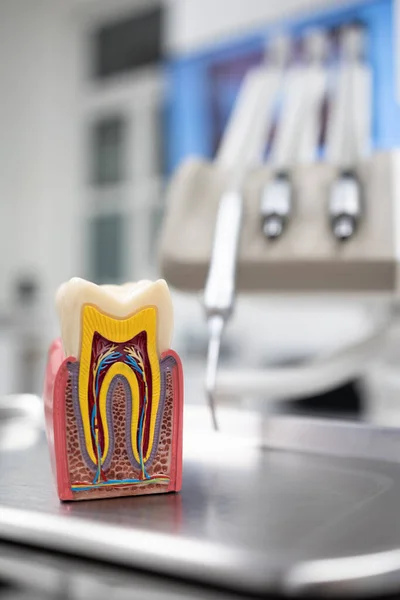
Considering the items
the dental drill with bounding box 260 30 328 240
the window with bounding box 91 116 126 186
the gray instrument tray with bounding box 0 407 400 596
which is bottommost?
the gray instrument tray with bounding box 0 407 400 596

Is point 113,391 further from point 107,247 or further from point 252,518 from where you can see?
point 107,247

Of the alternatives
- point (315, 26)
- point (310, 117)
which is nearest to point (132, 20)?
point (315, 26)

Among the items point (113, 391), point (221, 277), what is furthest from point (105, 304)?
point (221, 277)

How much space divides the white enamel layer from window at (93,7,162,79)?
154 inches

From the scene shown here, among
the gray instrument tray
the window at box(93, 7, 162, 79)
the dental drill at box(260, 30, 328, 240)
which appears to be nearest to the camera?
the gray instrument tray

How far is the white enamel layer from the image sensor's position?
40cm

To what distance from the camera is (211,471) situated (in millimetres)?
455

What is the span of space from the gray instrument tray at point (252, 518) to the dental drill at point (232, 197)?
0.09 meters

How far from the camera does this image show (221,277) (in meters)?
0.63

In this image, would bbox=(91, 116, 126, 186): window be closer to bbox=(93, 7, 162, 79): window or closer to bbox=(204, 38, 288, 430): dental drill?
bbox=(93, 7, 162, 79): window

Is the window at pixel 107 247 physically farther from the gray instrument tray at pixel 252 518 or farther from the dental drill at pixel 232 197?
the gray instrument tray at pixel 252 518

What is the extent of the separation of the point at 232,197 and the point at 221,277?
0.09m

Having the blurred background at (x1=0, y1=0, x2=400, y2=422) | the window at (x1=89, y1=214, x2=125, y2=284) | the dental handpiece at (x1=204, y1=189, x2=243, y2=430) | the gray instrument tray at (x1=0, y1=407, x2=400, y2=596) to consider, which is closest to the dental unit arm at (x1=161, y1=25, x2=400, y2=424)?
the dental handpiece at (x1=204, y1=189, x2=243, y2=430)

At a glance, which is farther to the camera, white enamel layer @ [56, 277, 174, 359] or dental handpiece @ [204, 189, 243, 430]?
dental handpiece @ [204, 189, 243, 430]
